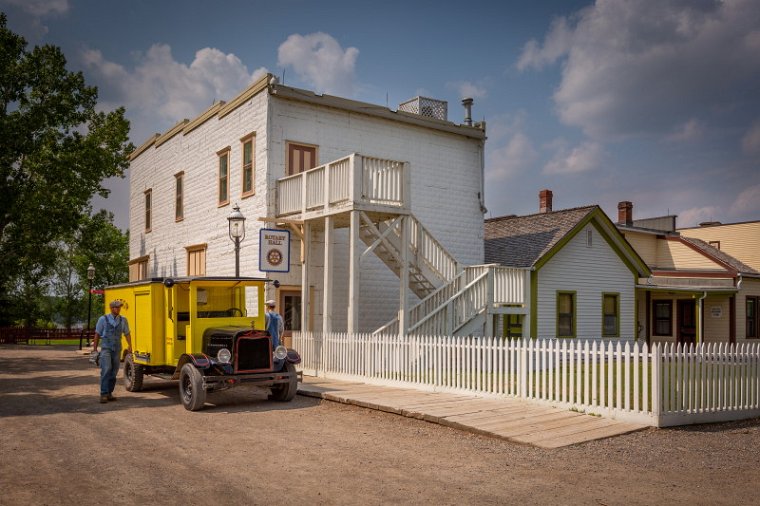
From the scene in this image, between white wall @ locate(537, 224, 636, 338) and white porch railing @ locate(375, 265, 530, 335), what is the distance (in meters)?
4.68

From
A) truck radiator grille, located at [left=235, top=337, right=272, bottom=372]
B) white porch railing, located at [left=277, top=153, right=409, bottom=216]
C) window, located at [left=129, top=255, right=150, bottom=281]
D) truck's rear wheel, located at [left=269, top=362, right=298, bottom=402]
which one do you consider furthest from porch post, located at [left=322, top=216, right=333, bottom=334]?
window, located at [left=129, top=255, right=150, bottom=281]

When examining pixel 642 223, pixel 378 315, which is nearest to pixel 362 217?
pixel 378 315

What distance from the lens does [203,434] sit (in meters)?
9.28

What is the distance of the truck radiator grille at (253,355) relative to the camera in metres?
11.7

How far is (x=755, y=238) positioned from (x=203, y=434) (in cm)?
3695

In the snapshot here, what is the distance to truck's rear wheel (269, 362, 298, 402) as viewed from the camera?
12387 mm

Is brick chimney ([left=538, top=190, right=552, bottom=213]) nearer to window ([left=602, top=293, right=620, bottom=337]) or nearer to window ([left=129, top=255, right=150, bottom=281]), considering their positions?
window ([left=602, top=293, right=620, bottom=337])

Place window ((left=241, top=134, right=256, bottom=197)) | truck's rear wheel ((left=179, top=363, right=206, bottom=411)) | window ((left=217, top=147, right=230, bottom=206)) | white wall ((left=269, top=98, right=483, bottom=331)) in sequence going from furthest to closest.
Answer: window ((left=217, top=147, right=230, bottom=206)) < window ((left=241, top=134, right=256, bottom=197)) < white wall ((left=269, top=98, right=483, bottom=331)) < truck's rear wheel ((left=179, top=363, right=206, bottom=411))

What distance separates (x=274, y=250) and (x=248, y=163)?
3925 mm

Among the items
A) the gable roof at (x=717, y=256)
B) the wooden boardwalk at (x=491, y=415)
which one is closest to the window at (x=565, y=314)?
the gable roof at (x=717, y=256)

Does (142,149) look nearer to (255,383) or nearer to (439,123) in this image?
(439,123)

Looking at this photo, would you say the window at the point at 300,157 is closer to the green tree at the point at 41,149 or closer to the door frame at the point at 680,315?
the green tree at the point at 41,149

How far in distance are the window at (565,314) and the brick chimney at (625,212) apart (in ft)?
41.3

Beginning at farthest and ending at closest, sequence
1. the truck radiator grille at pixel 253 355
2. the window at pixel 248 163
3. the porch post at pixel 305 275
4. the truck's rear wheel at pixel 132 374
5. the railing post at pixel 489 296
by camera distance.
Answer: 1. the window at pixel 248 163
2. the porch post at pixel 305 275
3. the railing post at pixel 489 296
4. the truck's rear wheel at pixel 132 374
5. the truck radiator grille at pixel 253 355
